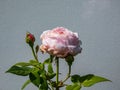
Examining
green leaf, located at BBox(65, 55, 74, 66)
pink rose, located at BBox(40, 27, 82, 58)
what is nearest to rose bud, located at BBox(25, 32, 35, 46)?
pink rose, located at BBox(40, 27, 82, 58)

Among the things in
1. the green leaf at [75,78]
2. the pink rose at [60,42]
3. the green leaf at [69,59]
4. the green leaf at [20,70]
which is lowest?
the green leaf at [75,78]

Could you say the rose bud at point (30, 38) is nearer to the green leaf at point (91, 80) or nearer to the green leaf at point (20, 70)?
the green leaf at point (20, 70)

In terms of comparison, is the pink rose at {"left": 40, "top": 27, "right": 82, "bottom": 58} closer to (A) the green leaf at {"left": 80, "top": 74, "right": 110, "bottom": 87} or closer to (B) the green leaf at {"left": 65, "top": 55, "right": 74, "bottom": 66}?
(B) the green leaf at {"left": 65, "top": 55, "right": 74, "bottom": 66}

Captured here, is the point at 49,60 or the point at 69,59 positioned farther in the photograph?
the point at 49,60

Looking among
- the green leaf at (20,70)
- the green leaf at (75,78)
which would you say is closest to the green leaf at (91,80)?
the green leaf at (75,78)

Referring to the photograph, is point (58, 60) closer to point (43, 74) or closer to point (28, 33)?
point (43, 74)

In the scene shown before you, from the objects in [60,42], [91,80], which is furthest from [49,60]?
[91,80]

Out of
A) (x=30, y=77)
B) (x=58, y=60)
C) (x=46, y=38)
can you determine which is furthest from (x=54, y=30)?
(x=30, y=77)

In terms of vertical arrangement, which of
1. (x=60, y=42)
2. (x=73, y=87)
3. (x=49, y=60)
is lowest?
(x=73, y=87)

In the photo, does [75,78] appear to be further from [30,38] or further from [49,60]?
[30,38]
